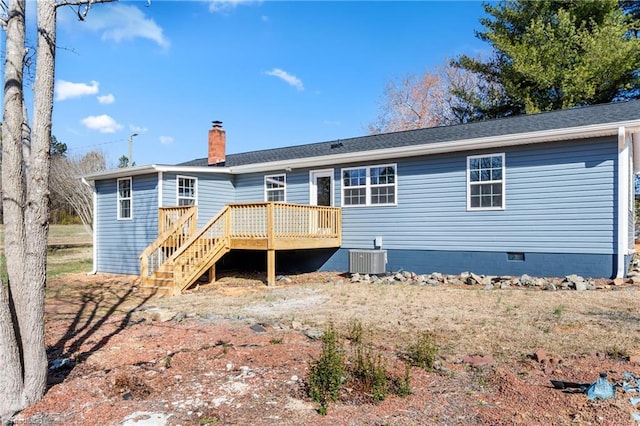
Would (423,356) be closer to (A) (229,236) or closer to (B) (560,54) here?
(A) (229,236)

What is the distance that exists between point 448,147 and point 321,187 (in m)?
4.05

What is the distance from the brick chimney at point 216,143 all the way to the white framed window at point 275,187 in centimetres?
275

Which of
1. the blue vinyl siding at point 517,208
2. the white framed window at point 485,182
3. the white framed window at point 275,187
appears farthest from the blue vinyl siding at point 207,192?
the white framed window at point 485,182

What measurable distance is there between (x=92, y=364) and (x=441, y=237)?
27.0ft

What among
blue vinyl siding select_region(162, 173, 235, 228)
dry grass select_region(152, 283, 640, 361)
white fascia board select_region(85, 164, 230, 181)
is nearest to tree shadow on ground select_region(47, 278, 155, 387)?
dry grass select_region(152, 283, 640, 361)

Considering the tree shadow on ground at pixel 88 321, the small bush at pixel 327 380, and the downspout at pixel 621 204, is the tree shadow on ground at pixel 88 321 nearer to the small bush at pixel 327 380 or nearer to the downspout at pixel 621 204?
the small bush at pixel 327 380

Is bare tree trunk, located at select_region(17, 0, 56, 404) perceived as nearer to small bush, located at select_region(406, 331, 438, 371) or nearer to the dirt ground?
the dirt ground

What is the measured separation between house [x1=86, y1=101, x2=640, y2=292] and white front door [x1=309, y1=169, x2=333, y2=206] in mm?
41

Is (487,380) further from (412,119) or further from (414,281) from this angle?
(412,119)

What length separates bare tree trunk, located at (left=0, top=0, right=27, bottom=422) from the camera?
3342mm

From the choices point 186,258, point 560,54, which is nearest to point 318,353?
point 186,258

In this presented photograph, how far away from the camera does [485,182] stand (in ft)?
33.2

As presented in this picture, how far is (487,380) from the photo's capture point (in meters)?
3.76

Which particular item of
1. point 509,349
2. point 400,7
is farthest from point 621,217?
point 400,7
